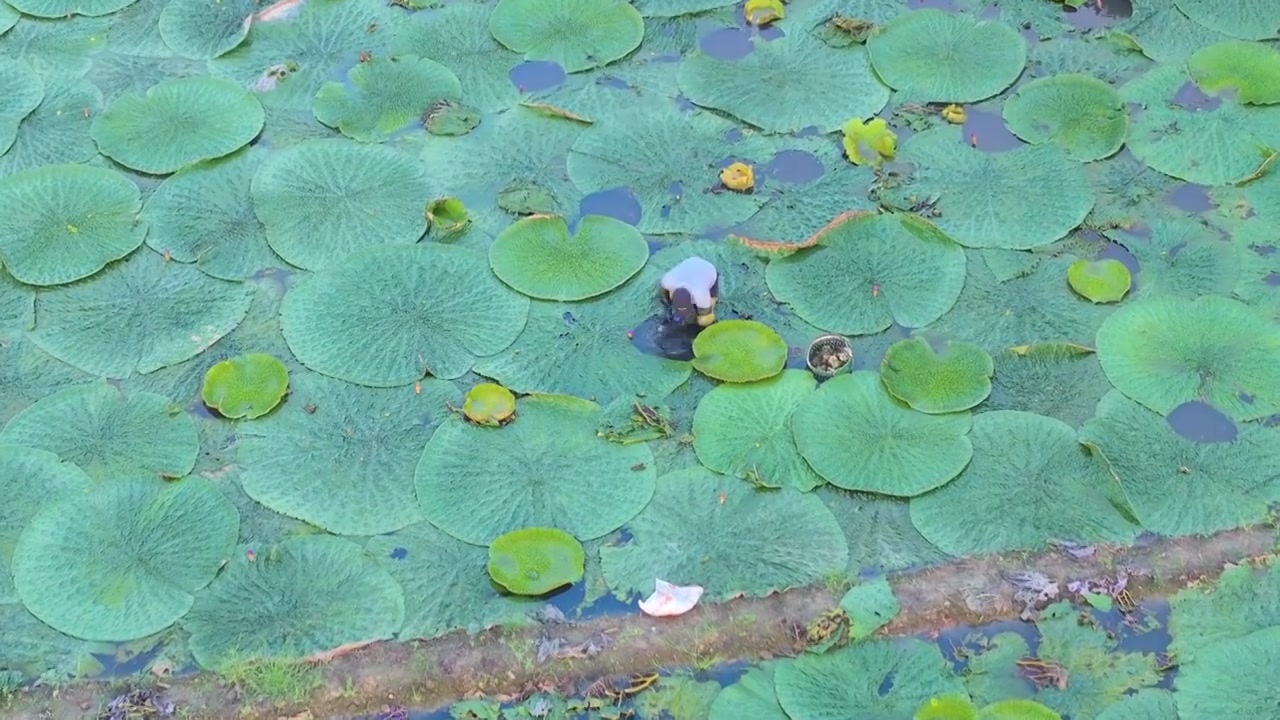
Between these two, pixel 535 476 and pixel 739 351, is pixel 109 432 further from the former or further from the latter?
pixel 739 351

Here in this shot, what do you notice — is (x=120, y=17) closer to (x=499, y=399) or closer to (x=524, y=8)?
(x=524, y=8)

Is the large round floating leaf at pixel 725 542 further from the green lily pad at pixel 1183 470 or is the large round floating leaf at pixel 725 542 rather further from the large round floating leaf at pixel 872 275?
the green lily pad at pixel 1183 470

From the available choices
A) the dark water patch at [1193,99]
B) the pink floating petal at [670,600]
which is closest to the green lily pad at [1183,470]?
the pink floating petal at [670,600]

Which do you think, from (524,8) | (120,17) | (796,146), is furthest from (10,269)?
(796,146)

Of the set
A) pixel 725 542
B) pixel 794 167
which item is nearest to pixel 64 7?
pixel 794 167

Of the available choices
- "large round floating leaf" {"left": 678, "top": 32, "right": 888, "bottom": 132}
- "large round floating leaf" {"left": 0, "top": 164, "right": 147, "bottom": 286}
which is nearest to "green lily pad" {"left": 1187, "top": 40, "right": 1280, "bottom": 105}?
"large round floating leaf" {"left": 678, "top": 32, "right": 888, "bottom": 132}
